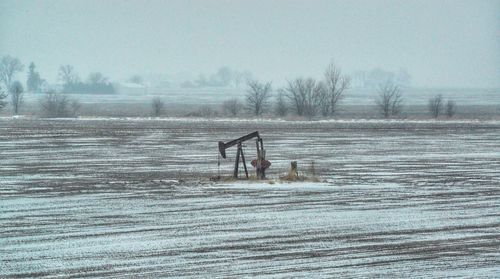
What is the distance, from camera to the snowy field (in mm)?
15039

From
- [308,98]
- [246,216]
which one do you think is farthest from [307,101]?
[246,216]

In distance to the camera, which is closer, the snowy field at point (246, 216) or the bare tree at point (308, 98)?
the snowy field at point (246, 216)

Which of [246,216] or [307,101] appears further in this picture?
[307,101]

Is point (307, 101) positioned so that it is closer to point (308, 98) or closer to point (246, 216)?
point (308, 98)

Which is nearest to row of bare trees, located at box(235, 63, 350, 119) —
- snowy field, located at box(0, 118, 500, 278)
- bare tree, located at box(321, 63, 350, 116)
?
bare tree, located at box(321, 63, 350, 116)

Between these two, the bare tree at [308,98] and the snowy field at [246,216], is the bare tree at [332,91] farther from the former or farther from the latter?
the snowy field at [246,216]

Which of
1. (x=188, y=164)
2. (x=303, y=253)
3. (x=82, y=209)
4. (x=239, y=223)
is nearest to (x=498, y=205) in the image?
(x=239, y=223)

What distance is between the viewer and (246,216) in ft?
68.8

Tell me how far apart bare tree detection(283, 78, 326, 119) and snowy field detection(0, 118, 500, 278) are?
50.4 metres

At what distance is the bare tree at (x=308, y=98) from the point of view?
93250mm

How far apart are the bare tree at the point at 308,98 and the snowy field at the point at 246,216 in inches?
1985

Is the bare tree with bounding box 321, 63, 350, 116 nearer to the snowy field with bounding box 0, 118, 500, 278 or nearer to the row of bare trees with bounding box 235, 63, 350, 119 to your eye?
the row of bare trees with bounding box 235, 63, 350, 119

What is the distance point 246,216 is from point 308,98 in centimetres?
7665

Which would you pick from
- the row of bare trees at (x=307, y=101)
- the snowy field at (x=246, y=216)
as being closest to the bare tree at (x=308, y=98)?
the row of bare trees at (x=307, y=101)
